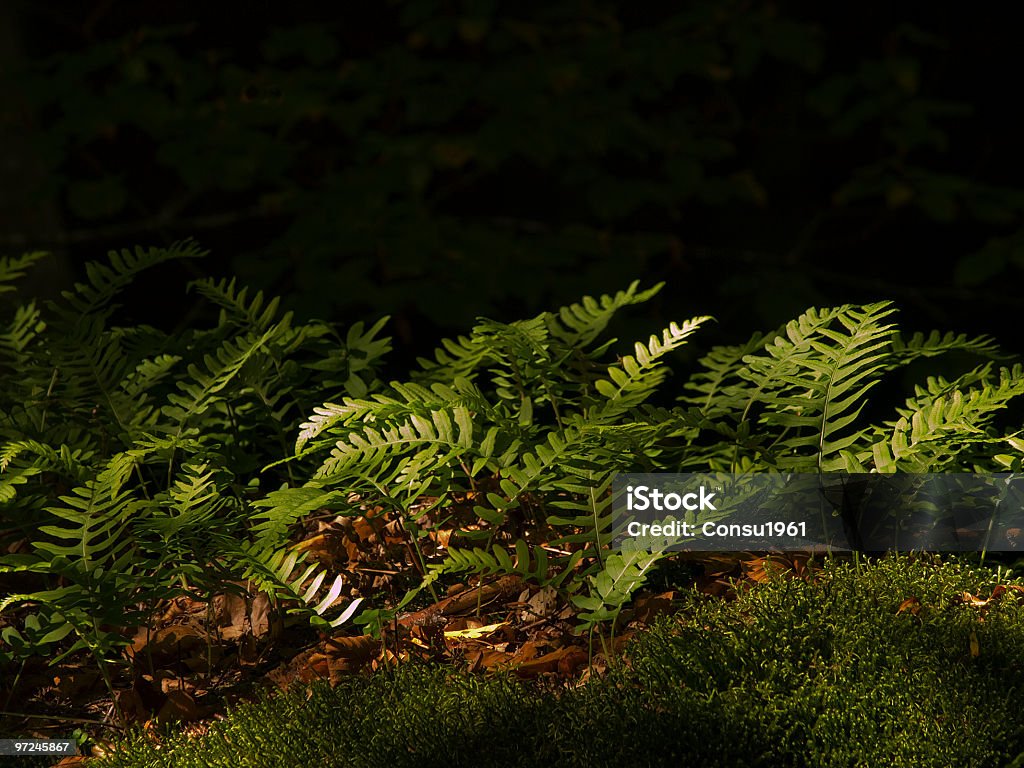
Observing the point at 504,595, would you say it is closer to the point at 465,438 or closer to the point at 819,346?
the point at 465,438

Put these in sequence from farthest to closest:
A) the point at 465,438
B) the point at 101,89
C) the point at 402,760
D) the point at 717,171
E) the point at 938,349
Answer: the point at 717,171 → the point at 101,89 → the point at 938,349 → the point at 465,438 → the point at 402,760

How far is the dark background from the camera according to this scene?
17.6 feet

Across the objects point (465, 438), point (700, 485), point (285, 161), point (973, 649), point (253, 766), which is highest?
point (285, 161)

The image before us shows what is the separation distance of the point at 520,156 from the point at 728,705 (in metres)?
5.71

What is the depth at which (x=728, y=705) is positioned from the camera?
6.51 feet

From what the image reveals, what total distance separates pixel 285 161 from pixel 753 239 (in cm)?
340

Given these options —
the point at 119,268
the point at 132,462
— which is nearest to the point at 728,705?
the point at 132,462

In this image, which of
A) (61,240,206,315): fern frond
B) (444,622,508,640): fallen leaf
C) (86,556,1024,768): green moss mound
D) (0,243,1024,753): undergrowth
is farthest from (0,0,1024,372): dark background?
Answer: (86,556,1024,768): green moss mound

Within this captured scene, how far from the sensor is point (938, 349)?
2.83 m

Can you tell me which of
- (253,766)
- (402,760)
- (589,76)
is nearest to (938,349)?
(402,760)

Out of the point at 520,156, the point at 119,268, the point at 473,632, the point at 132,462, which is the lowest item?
the point at 473,632

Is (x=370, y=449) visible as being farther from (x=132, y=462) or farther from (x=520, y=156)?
(x=520, y=156)

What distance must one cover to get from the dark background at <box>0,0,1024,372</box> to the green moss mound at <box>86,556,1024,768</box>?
264cm

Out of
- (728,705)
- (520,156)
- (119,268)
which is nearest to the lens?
(728,705)
